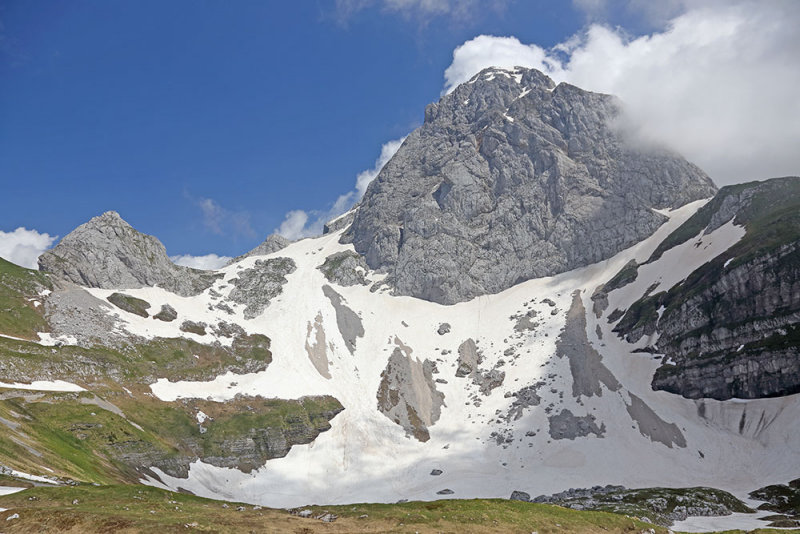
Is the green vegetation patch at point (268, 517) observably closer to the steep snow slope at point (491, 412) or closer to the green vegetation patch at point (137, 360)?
the steep snow slope at point (491, 412)

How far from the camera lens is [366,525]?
43.7 metres

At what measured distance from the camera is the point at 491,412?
515ft

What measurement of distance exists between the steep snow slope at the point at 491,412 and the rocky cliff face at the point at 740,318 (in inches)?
193

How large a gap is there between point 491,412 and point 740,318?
73271mm

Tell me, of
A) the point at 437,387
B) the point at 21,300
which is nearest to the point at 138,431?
the point at 21,300

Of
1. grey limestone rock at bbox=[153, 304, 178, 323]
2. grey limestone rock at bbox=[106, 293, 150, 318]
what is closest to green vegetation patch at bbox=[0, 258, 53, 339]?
grey limestone rock at bbox=[106, 293, 150, 318]

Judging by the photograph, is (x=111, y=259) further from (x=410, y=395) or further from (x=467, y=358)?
(x=467, y=358)

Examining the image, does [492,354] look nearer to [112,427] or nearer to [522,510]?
[112,427]

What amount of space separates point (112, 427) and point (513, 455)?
9582 cm

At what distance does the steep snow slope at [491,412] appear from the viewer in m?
119

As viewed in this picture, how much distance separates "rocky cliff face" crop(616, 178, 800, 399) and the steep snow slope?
4.90 m

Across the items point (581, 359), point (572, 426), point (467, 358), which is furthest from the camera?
point (467, 358)

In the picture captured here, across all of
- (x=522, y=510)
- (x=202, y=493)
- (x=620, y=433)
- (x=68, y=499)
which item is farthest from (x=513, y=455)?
(x=68, y=499)

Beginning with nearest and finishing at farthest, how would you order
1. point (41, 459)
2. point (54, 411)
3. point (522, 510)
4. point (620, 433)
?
1. point (522, 510)
2. point (41, 459)
3. point (54, 411)
4. point (620, 433)
